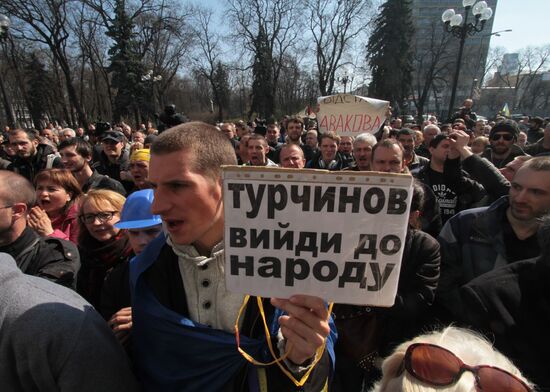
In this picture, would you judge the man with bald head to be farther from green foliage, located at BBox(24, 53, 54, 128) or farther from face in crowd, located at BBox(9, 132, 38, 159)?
green foliage, located at BBox(24, 53, 54, 128)

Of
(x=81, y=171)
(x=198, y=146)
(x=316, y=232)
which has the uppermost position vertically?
(x=198, y=146)

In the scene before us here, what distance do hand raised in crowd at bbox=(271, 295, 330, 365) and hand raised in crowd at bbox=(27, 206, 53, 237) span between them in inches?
90.7

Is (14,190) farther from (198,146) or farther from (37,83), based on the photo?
(37,83)

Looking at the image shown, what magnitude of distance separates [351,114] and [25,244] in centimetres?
544

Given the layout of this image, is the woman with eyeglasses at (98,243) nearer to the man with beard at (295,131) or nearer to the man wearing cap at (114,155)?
the man wearing cap at (114,155)

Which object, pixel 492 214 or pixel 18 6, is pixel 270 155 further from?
pixel 18 6

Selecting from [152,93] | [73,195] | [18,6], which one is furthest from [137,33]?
[73,195]

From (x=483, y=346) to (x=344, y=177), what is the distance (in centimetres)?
76

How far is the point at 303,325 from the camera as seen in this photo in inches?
45.3

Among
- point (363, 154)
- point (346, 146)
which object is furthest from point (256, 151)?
point (346, 146)

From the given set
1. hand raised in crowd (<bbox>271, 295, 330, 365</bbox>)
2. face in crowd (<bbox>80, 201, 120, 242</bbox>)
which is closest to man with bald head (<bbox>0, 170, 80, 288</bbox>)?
face in crowd (<bbox>80, 201, 120, 242</bbox>)

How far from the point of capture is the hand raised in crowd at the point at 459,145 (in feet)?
12.0

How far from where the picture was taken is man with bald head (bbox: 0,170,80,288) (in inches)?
79.4

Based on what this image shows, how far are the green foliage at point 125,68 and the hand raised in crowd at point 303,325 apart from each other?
31.3m
